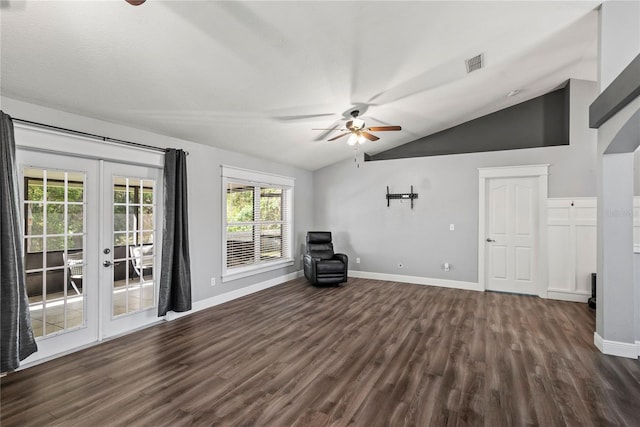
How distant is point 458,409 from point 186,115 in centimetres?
399

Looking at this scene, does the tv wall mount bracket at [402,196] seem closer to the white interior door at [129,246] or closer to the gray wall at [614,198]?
the gray wall at [614,198]

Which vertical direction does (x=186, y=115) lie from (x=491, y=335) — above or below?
above

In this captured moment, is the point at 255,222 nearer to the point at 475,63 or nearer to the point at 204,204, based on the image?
the point at 204,204

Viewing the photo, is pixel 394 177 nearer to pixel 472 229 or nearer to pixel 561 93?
pixel 472 229

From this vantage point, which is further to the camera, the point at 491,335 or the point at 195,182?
the point at 195,182

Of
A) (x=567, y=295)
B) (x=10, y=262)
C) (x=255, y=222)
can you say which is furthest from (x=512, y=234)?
(x=10, y=262)

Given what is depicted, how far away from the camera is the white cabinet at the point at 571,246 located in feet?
16.8

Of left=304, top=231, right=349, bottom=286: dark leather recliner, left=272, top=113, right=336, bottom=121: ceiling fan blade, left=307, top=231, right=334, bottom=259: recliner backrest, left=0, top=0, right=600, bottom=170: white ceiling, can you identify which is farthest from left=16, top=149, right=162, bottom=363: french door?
left=307, top=231, right=334, bottom=259: recliner backrest

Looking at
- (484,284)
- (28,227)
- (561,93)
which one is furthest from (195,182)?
(561,93)

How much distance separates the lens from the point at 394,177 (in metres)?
6.71

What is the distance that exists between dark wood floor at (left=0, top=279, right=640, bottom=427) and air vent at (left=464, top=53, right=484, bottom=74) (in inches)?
129

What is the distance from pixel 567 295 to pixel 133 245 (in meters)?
6.82

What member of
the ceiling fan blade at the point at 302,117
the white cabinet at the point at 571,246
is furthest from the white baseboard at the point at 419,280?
the ceiling fan blade at the point at 302,117

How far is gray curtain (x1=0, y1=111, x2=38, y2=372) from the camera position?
8.41ft
